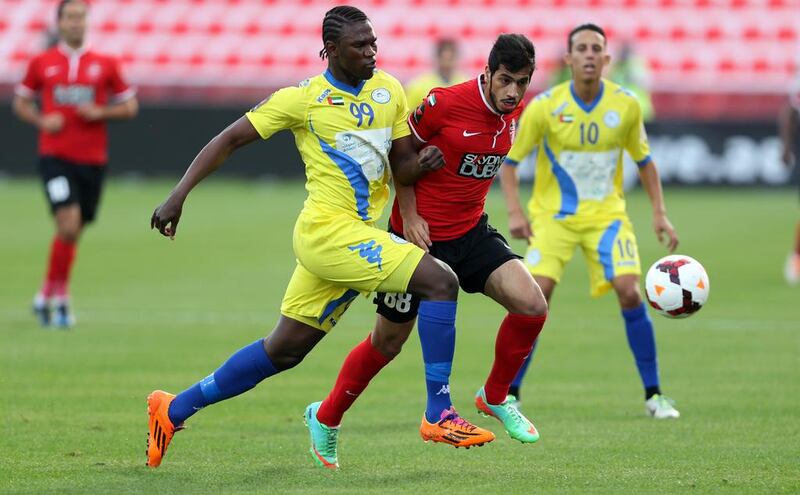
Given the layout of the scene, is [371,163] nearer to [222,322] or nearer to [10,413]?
[10,413]

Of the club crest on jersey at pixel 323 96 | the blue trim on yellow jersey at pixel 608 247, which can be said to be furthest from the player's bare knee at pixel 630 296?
the club crest on jersey at pixel 323 96

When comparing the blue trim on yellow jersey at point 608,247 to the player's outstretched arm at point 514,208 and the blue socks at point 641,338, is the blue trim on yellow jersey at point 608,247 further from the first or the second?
the player's outstretched arm at point 514,208

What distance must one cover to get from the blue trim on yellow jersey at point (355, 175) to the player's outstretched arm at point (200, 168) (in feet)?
1.13

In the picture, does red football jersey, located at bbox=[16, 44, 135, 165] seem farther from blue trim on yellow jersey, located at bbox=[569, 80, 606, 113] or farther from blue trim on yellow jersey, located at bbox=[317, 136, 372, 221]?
blue trim on yellow jersey, located at bbox=[317, 136, 372, 221]

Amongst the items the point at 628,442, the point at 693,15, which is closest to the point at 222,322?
Answer: the point at 628,442

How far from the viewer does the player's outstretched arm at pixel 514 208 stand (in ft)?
26.0

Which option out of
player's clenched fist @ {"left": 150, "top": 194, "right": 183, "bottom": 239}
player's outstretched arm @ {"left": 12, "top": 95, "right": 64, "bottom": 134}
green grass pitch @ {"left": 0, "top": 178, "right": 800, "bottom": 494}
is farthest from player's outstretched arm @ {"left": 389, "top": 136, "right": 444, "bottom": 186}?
player's outstretched arm @ {"left": 12, "top": 95, "right": 64, "bottom": 134}

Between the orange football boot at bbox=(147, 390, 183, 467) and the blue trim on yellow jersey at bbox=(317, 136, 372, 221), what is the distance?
4.18 feet

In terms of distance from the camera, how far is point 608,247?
8.12 meters

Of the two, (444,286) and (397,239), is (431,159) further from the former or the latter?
(444,286)

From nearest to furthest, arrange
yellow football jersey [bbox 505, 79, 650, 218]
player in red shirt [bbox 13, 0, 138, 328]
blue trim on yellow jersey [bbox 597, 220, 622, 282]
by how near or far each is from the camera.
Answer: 1. blue trim on yellow jersey [bbox 597, 220, 622, 282]
2. yellow football jersey [bbox 505, 79, 650, 218]
3. player in red shirt [bbox 13, 0, 138, 328]

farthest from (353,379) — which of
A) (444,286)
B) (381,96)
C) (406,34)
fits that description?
(406,34)

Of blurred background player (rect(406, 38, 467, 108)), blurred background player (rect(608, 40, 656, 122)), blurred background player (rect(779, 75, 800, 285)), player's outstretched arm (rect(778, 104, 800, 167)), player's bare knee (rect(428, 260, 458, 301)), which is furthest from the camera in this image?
blurred background player (rect(608, 40, 656, 122))

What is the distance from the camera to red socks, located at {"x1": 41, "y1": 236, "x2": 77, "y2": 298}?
11102 mm
